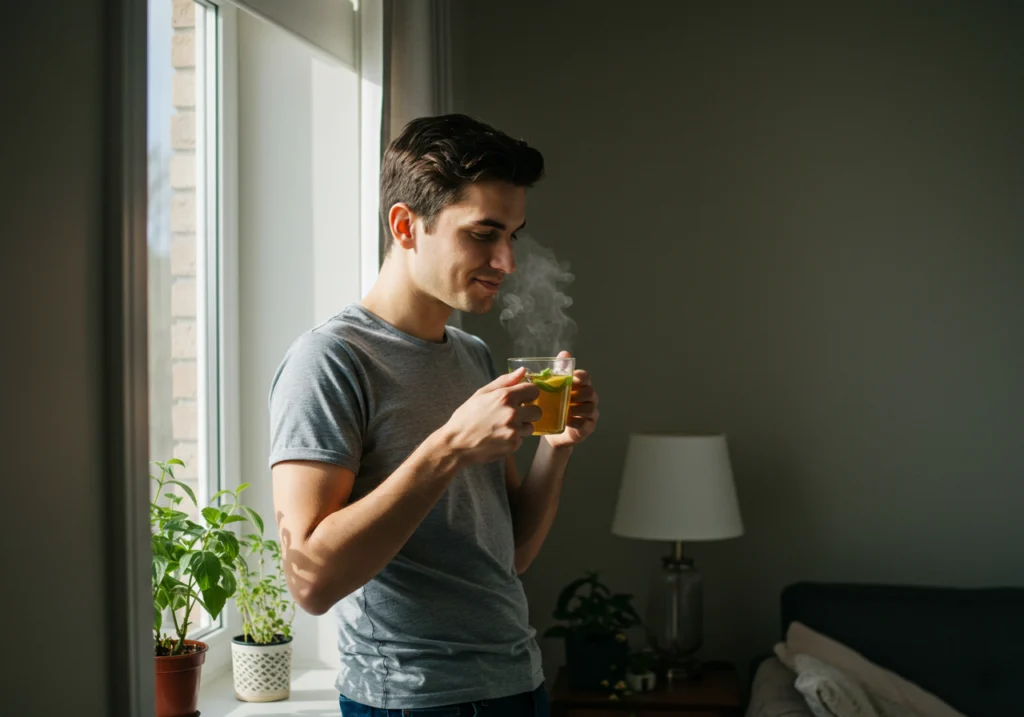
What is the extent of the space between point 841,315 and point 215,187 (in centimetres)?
200

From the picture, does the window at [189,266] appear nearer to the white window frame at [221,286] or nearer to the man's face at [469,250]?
the white window frame at [221,286]

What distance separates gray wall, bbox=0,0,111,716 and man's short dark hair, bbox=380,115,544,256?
0.48m

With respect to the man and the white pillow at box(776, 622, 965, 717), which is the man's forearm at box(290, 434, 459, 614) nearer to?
the man

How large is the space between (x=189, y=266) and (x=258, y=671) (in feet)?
3.05

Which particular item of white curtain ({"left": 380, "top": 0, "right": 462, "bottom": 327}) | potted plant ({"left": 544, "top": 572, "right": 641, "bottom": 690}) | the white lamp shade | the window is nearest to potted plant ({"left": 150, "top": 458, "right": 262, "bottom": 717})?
the window

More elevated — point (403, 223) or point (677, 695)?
point (403, 223)

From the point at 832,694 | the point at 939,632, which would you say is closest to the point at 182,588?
the point at 832,694

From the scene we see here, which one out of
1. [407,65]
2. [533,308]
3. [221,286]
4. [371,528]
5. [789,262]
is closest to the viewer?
[371,528]

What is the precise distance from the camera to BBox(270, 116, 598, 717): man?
1279 mm

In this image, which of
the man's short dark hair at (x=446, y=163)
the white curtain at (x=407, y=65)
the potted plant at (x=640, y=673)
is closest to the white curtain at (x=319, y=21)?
the white curtain at (x=407, y=65)

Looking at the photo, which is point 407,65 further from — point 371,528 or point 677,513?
point 677,513

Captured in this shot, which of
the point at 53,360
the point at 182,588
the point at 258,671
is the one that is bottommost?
the point at 258,671

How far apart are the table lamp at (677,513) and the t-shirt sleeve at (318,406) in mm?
1721

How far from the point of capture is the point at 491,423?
1.28 m
